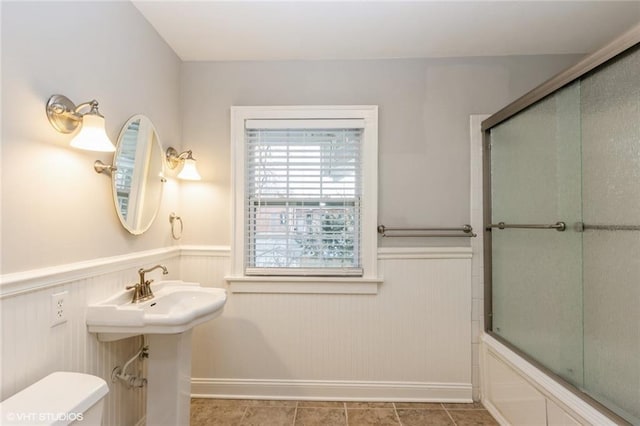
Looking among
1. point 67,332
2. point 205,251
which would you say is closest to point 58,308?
point 67,332

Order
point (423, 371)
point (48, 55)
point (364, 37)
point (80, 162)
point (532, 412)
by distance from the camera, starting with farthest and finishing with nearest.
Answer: point (423, 371), point (364, 37), point (532, 412), point (80, 162), point (48, 55)

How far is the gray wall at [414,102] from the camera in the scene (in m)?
2.08

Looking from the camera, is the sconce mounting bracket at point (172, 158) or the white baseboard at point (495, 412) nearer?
the white baseboard at point (495, 412)

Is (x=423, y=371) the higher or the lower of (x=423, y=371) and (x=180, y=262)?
the lower

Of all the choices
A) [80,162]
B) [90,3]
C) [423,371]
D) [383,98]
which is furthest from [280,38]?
[423,371]

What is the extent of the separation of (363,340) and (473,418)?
2.61ft

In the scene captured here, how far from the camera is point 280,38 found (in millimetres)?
1887

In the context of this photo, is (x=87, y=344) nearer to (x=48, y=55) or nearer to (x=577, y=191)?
(x=48, y=55)

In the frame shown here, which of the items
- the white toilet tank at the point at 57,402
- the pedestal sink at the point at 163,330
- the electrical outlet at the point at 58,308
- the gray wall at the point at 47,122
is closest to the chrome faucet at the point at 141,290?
the pedestal sink at the point at 163,330

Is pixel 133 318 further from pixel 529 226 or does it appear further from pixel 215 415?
pixel 529 226

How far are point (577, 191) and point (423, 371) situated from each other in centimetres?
143

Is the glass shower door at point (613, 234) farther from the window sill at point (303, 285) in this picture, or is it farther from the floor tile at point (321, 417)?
the floor tile at point (321, 417)

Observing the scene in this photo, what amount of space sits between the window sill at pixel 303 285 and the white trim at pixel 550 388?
815 mm

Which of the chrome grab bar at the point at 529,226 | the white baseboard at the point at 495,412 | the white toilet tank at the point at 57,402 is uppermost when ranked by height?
the chrome grab bar at the point at 529,226
